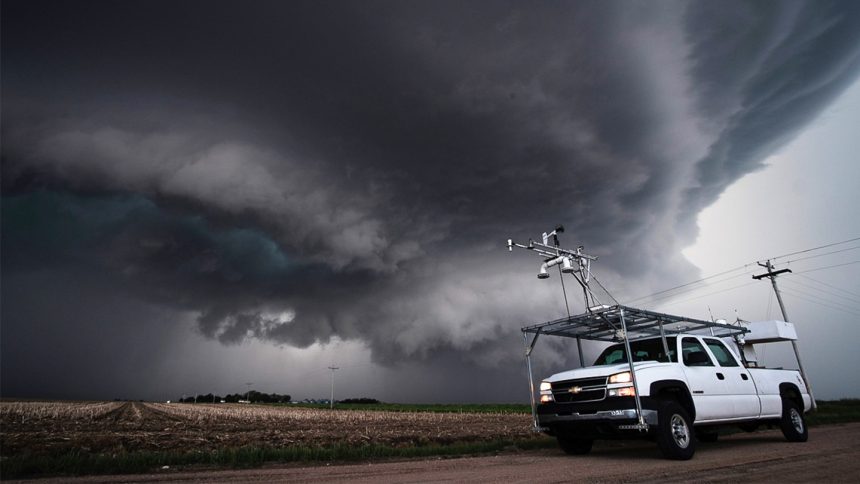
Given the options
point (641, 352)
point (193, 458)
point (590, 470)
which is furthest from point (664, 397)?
point (193, 458)

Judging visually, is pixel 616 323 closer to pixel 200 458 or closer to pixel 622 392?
pixel 622 392

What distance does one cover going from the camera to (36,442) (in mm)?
14070

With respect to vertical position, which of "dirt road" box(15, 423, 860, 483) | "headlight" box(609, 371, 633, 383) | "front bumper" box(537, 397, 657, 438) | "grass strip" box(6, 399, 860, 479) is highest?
"headlight" box(609, 371, 633, 383)

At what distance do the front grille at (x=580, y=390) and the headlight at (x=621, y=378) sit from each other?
6.3 inches

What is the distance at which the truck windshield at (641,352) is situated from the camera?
934 cm

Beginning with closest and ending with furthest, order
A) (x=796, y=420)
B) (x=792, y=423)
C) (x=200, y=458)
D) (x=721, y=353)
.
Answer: (x=200, y=458)
(x=721, y=353)
(x=792, y=423)
(x=796, y=420)

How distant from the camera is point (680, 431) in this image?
8.12 metres

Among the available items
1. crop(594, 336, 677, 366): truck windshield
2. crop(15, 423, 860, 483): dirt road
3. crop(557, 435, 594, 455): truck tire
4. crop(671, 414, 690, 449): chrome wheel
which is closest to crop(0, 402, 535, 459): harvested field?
crop(15, 423, 860, 483): dirt road

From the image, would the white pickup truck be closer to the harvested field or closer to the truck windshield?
the truck windshield

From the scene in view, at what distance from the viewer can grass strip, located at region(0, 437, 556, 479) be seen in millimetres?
7387

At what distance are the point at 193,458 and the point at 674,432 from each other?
30.2 ft

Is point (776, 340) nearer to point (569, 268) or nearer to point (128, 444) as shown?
point (569, 268)

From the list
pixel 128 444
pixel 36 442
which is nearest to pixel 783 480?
pixel 128 444

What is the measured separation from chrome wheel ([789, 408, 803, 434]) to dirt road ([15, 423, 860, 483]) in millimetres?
1643
